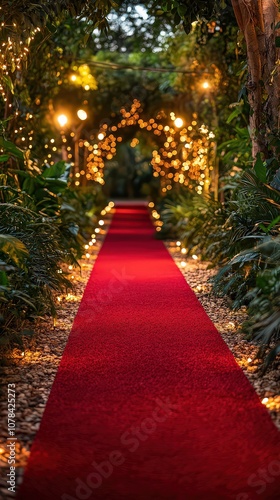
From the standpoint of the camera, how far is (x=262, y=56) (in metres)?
7.50

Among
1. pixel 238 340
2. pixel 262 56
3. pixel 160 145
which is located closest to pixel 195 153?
pixel 262 56

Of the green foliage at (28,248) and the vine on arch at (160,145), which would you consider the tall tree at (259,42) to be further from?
the vine on arch at (160,145)

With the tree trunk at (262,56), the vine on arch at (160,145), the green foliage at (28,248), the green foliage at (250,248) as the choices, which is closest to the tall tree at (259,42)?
the tree trunk at (262,56)

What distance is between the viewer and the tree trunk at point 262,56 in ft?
24.0

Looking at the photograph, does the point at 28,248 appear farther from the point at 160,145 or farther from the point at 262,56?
the point at 160,145

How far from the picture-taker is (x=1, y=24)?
22.9 feet

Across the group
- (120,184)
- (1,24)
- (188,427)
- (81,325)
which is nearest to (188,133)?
(1,24)

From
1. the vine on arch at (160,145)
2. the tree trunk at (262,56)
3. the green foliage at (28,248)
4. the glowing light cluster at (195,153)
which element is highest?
the tree trunk at (262,56)

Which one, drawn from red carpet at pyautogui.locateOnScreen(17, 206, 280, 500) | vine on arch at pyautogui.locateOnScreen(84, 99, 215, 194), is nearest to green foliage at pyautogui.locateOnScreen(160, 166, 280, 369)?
red carpet at pyautogui.locateOnScreen(17, 206, 280, 500)

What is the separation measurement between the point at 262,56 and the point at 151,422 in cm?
486

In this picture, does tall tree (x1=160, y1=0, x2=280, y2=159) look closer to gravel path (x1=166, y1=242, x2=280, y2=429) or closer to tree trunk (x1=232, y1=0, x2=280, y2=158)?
tree trunk (x1=232, y1=0, x2=280, y2=158)

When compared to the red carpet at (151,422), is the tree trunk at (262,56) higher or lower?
higher

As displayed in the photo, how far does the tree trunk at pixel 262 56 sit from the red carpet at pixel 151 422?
2.35 meters

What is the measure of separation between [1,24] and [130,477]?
202 inches
